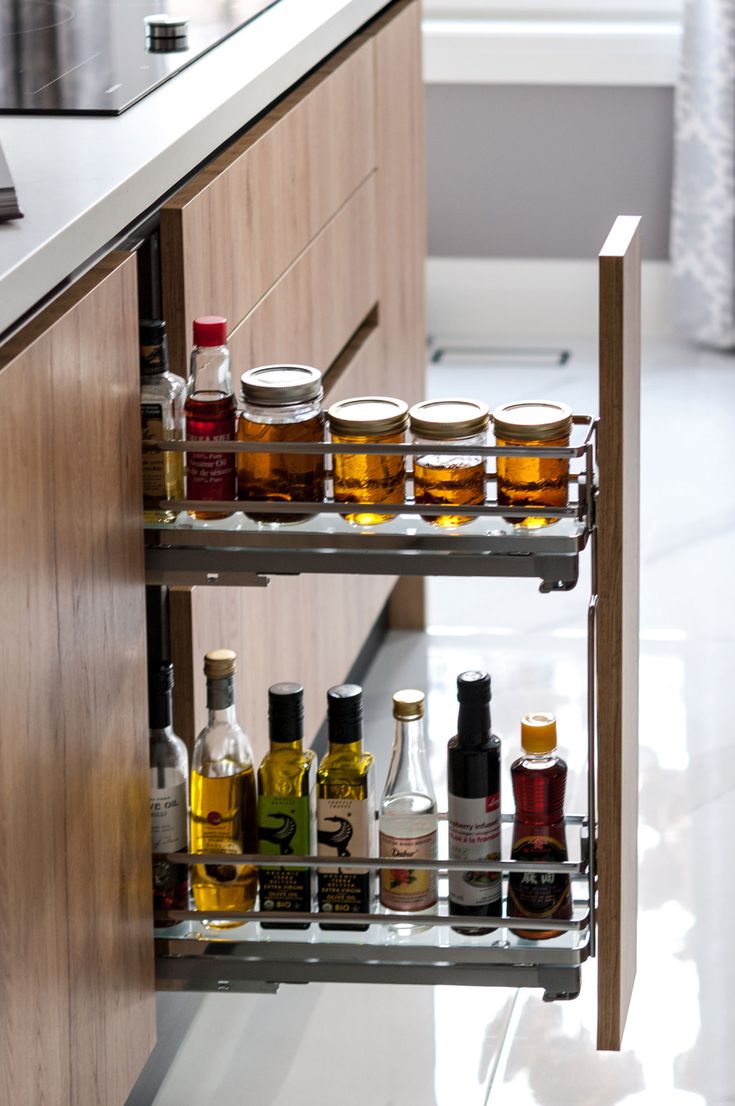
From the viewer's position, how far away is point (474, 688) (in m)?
1.39

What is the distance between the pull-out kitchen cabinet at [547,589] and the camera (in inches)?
51.4

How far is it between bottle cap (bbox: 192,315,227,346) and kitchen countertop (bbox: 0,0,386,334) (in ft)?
0.31

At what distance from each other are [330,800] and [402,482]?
0.27m

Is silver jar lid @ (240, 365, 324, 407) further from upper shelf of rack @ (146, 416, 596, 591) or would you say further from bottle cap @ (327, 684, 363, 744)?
bottle cap @ (327, 684, 363, 744)

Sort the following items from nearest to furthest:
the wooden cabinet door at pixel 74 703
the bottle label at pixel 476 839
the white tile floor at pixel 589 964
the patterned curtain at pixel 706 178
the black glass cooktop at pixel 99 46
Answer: the wooden cabinet door at pixel 74 703 → the bottle label at pixel 476 839 → the black glass cooktop at pixel 99 46 → the white tile floor at pixel 589 964 → the patterned curtain at pixel 706 178

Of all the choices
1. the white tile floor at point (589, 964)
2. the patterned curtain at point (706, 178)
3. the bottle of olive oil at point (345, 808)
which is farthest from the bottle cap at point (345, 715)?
the patterned curtain at point (706, 178)

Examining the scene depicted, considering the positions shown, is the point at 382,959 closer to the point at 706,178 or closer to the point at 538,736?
the point at 538,736

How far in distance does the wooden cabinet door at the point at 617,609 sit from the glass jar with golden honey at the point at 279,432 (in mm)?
244

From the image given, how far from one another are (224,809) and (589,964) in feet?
2.24

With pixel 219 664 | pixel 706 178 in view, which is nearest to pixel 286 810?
pixel 219 664

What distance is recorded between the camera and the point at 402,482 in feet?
4.56

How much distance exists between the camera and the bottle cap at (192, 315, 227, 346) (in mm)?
1388

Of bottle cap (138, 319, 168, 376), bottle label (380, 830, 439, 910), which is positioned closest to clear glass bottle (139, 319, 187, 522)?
bottle cap (138, 319, 168, 376)

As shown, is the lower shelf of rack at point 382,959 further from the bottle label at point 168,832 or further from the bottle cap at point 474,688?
the bottle cap at point 474,688
